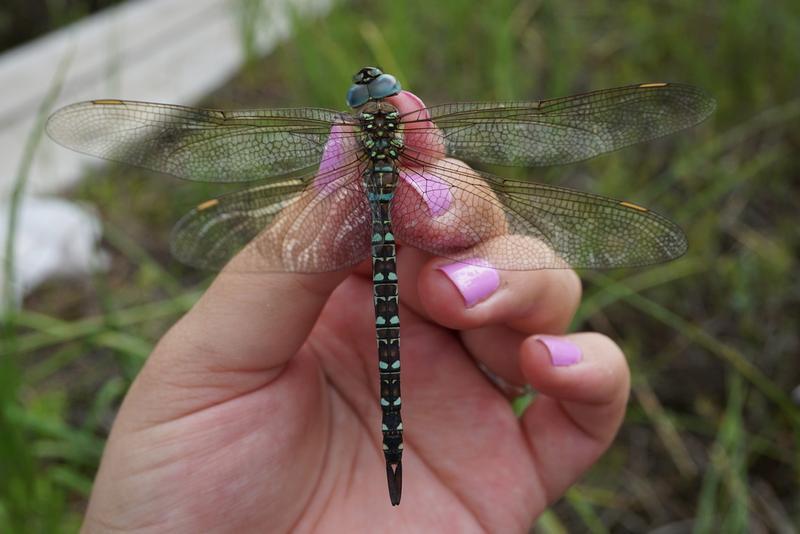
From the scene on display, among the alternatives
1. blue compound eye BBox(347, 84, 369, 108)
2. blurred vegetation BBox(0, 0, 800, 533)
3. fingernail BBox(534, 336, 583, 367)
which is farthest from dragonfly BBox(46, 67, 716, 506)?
blurred vegetation BBox(0, 0, 800, 533)

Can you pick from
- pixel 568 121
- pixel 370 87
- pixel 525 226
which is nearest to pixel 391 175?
pixel 370 87

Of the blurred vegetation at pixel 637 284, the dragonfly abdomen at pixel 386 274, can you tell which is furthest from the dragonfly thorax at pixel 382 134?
the blurred vegetation at pixel 637 284

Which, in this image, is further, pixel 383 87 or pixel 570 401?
pixel 570 401

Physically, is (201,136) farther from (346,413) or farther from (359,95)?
(346,413)

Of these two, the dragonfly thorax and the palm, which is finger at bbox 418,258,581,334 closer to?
the palm

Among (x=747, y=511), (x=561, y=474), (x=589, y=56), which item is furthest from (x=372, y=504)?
(x=589, y=56)

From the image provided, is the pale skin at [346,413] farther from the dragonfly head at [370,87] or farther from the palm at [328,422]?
the dragonfly head at [370,87]

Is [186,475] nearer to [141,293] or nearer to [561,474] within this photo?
[561,474]
